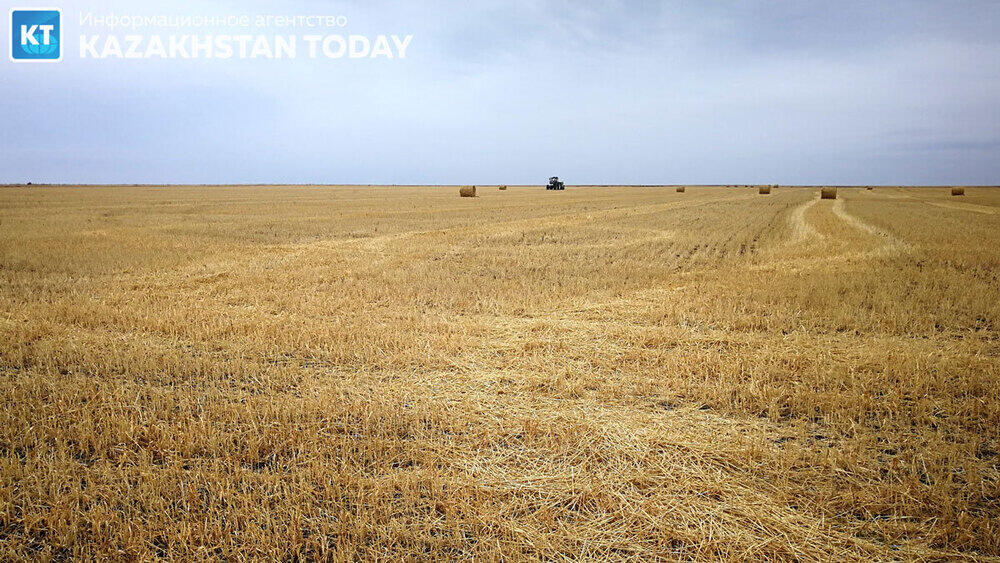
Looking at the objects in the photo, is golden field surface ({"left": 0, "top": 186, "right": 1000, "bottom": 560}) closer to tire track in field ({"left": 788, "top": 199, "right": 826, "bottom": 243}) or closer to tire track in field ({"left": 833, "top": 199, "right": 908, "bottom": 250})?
tire track in field ({"left": 833, "top": 199, "right": 908, "bottom": 250})

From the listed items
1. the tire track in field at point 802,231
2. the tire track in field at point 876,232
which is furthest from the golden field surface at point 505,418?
the tire track in field at point 802,231

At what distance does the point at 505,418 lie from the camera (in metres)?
4.51

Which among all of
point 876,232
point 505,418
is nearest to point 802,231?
point 876,232

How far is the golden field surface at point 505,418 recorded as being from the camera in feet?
9.88

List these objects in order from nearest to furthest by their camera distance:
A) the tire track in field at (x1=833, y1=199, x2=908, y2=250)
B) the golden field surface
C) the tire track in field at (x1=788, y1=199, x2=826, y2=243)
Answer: the golden field surface → the tire track in field at (x1=833, y1=199, x2=908, y2=250) → the tire track in field at (x1=788, y1=199, x2=826, y2=243)

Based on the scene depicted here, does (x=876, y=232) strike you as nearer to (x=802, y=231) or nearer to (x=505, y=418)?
(x=802, y=231)

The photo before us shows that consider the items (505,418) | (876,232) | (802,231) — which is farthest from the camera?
(802,231)

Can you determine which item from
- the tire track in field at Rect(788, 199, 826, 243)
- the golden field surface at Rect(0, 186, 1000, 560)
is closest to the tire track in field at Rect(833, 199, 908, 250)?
the tire track in field at Rect(788, 199, 826, 243)

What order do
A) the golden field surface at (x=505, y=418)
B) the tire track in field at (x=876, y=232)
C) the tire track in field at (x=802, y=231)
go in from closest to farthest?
the golden field surface at (x=505, y=418)
the tire track in field at (x=876, y=232)
the tire track in field at (x=802, y=231)

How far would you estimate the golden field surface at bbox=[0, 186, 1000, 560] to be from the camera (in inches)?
119

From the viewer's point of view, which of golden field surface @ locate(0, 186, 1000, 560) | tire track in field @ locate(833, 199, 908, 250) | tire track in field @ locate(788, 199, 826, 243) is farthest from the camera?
tire track in field @ locate(788, 199, 826, 243)

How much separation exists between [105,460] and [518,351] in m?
4.09

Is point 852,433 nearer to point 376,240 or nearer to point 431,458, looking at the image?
point 431,458

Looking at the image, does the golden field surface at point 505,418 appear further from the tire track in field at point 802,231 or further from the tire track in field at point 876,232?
the tire track in field at point 802,231
